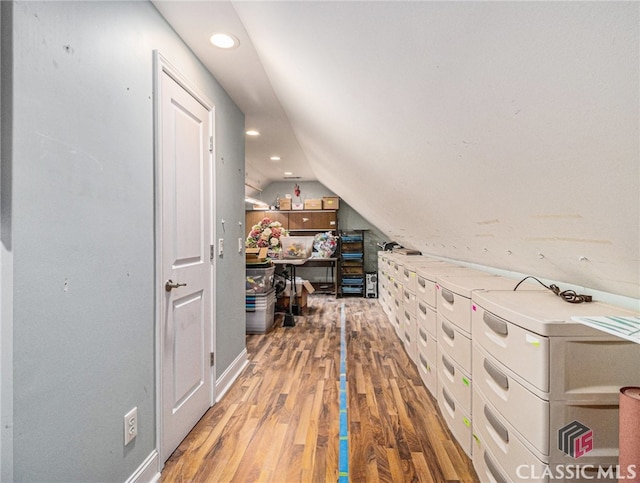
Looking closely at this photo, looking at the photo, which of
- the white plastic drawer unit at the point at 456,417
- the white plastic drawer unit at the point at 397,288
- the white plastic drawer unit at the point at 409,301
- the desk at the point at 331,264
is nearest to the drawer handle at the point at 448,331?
the white plastic drawer unit at the point at 456,417

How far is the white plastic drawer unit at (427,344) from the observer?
2.43m

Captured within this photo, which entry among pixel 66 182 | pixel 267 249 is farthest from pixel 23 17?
pixel 267 249

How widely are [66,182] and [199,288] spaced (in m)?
1.16

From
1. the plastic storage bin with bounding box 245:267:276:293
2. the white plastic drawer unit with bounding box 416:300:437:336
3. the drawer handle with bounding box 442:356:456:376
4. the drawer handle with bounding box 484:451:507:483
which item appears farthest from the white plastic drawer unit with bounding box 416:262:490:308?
the plastic storage bin with bounding box 245:267:276:293

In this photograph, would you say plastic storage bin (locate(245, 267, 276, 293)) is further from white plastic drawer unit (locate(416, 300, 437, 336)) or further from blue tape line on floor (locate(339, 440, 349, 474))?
blue tape line on floor (locate(339, 440, 349, 474))

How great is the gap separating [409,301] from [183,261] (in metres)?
2.23

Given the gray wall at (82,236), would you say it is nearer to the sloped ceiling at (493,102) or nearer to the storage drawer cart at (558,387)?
the sloped ceiling at (493,102)

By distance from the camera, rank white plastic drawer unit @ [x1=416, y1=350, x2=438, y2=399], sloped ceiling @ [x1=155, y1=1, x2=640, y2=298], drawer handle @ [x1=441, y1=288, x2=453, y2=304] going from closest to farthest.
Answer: sloped ceiling @ [x1=155, y1=1, x2=640, y2=298] < drawer handle @ [x1=441, y1=288, x2=453, y2=304] < white plastic drawer unit @ [x1=416, y1=350, x2=438, y2=399]

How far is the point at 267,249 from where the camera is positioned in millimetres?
4516

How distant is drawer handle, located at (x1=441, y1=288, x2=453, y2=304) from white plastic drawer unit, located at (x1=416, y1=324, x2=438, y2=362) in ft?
1.39

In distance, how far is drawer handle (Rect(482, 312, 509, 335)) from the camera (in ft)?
4.35

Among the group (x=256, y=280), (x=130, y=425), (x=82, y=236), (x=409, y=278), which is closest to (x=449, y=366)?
(x=409, y=278)

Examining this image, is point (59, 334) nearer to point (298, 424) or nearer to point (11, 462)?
point (11, 462)

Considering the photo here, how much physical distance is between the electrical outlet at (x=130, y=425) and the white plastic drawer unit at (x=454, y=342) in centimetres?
162
